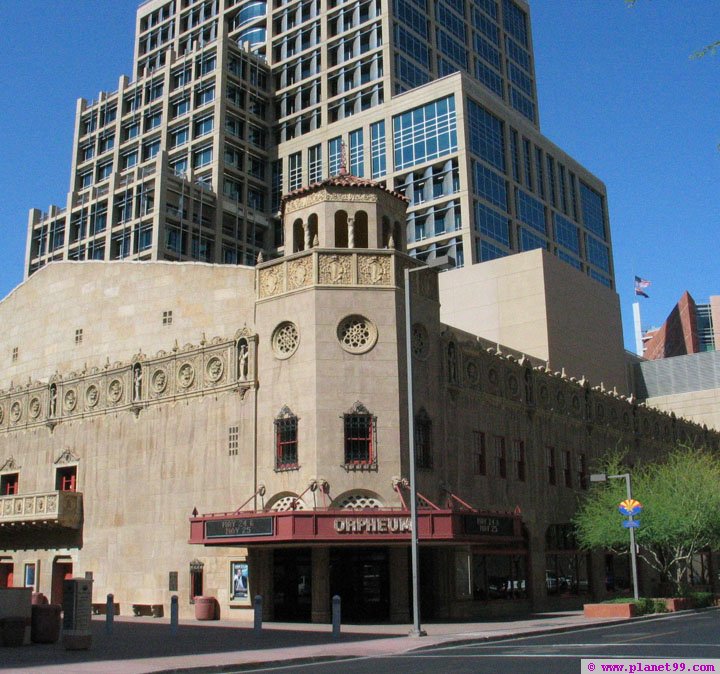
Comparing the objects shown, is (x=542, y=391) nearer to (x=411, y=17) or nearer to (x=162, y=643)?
(x=162, y=643)

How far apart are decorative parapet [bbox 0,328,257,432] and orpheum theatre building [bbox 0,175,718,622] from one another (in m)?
0.11

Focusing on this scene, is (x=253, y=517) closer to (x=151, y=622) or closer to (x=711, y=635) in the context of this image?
(x=151, y=622)

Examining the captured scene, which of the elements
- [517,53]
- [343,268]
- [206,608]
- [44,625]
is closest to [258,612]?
[44,625]

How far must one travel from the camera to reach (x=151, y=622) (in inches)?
1427

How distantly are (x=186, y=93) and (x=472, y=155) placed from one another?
36540mm

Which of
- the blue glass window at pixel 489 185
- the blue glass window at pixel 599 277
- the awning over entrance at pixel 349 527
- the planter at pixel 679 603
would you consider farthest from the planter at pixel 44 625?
the blue glass window at pixel 599 277

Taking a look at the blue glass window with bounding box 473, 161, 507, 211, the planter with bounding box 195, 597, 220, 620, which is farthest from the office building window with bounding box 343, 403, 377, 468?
the blue glass window with bounding box 473, 161, 507, 211

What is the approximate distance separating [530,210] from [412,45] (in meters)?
24.0

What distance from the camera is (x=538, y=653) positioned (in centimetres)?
2192

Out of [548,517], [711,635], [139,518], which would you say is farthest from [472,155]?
[711,635]

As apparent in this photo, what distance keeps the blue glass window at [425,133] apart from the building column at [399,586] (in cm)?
6508

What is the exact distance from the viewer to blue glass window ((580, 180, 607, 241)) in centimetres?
11800

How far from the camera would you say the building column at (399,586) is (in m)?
35.5

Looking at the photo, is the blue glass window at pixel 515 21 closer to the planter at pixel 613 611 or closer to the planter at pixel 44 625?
the planter at pixel 613 611
